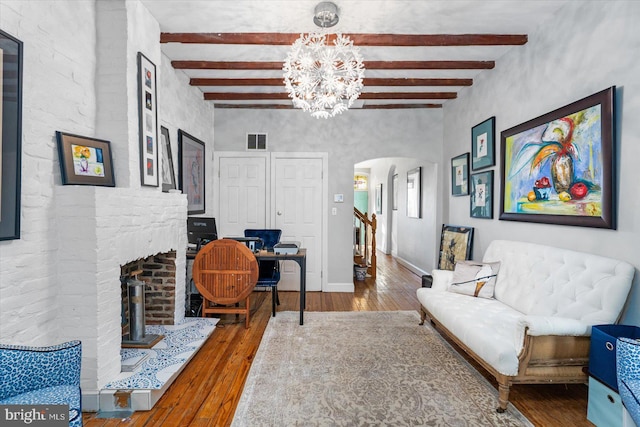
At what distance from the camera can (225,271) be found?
3143 mm

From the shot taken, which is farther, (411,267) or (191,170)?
(411,267)

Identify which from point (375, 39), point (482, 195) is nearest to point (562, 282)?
point (482, 195)

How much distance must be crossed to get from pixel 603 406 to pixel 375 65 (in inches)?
127

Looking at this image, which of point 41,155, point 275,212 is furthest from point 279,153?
point 41,155

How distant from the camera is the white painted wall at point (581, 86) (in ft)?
6.43

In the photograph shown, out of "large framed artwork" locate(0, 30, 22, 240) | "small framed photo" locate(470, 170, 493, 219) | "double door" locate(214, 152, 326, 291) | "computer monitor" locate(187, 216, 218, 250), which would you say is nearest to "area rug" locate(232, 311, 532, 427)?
"computer monitor" locate(187, 216, 218, 250)

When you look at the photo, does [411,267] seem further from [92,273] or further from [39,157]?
[39,157]

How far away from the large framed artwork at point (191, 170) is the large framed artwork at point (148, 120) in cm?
96

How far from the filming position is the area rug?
194cm

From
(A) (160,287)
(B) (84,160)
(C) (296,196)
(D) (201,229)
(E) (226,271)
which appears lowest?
(A) (160,287)

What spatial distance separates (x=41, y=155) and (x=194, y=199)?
7.79 ft

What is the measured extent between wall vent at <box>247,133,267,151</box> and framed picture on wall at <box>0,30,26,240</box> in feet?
10.9

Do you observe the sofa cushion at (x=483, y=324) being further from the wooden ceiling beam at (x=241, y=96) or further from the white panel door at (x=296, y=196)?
the wooden ceiling beam at (x=241, y=96)

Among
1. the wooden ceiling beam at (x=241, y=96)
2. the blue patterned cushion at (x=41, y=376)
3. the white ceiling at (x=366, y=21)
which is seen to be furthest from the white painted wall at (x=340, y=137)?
the blue patterned cushion at (x=41, y=376)
